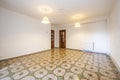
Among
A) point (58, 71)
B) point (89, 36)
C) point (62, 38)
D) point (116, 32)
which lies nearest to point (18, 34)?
point (58, 71)

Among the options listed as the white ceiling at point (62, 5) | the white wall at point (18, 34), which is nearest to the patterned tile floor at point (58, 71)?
the white wall at point (18, 34)

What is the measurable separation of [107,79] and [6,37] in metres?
4.60

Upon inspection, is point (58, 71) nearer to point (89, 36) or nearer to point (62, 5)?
point (62, 5)

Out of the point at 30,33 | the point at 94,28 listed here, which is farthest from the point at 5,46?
the point at 94,28

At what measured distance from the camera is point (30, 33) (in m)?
4.77

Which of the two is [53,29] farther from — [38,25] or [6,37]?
[6,37]

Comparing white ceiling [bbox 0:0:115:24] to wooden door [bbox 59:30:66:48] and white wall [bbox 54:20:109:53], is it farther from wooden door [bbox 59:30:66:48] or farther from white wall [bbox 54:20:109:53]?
wooden door [bbox 59:30:66:48]

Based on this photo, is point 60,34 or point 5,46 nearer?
point 5,46

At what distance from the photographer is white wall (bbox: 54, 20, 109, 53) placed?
4.88 metres

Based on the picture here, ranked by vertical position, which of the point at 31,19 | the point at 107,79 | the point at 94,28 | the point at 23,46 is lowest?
the point at 107,79

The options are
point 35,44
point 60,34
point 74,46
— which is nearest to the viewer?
point 35,44

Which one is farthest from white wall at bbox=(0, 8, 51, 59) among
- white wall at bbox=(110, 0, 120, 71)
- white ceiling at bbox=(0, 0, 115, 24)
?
white wall at bbox=(110, 0, 120, 71)

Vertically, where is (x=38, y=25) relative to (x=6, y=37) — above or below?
above

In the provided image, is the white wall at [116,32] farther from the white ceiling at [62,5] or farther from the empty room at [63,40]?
the white ceiling at [62,5]
